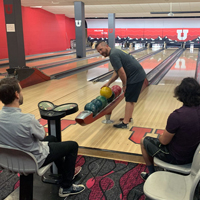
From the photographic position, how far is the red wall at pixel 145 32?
19.5m

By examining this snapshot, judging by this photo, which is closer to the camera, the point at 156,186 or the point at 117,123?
the point at 156,186

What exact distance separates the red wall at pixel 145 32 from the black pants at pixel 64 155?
778 inches

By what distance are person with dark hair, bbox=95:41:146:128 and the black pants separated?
1.27 meters

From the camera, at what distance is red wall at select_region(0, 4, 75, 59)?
1212 cm

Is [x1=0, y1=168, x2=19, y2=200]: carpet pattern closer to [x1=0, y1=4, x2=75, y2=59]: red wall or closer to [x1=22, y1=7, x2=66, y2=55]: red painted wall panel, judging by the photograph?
[x1=0, y1=4, x2=75, y2=59]: red wall

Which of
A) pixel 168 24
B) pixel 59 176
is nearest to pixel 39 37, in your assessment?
pixel 168 24

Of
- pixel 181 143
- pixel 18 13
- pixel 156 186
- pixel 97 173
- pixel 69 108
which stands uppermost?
pixel 18 13

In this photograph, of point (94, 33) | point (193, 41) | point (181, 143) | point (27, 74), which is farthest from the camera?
point (94, 33)

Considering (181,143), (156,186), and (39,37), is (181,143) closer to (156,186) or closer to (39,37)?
(156,186)

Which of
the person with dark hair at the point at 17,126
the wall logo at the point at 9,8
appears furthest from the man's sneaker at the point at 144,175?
the wall logo at the point at 9,8

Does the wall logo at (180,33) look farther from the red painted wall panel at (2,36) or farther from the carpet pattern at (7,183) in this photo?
the carpet pattern at (7,183)

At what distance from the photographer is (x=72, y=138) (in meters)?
2.80

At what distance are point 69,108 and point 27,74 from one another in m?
4.12

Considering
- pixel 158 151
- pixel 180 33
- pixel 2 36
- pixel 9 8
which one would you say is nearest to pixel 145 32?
pixel 180 33
